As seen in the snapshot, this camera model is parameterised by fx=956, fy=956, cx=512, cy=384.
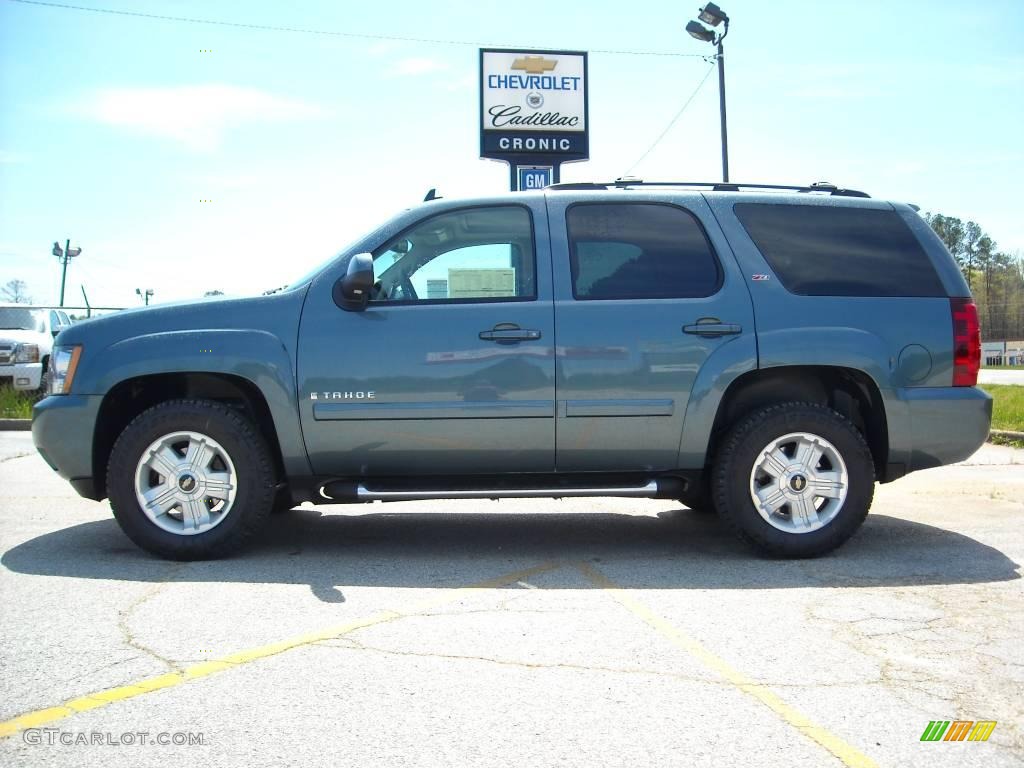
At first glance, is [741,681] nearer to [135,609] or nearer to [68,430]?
[135,609]

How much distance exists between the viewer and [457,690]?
3.18 meters

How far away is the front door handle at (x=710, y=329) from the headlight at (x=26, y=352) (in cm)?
1245

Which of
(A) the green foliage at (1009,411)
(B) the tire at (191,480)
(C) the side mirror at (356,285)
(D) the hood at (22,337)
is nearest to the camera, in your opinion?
(C) the side mirror at (356,285)

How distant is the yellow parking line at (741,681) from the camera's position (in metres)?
2.72

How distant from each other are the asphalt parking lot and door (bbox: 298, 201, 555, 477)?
59 centimetres

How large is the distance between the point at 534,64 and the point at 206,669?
622 inches

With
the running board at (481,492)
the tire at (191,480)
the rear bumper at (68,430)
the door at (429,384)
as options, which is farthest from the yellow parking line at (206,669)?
the rear bumper at (68,430)

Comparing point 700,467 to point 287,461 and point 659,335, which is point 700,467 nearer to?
point 659,335

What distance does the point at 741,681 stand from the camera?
10.7 ft

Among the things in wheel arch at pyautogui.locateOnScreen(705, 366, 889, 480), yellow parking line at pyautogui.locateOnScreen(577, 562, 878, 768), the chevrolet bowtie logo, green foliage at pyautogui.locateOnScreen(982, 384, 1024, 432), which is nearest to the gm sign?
the chevrolet bowtie logo

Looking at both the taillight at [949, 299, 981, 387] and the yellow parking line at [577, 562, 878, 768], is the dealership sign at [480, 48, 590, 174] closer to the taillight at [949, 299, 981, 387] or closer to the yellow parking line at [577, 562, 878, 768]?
the taillight at [949, 299, 981, 387]

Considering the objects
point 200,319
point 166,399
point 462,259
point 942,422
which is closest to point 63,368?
point 166,399

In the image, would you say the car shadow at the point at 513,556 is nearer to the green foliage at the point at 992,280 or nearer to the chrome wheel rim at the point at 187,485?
the chrome wheel rim at the point at 187,485

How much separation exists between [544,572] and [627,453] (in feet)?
2.55
